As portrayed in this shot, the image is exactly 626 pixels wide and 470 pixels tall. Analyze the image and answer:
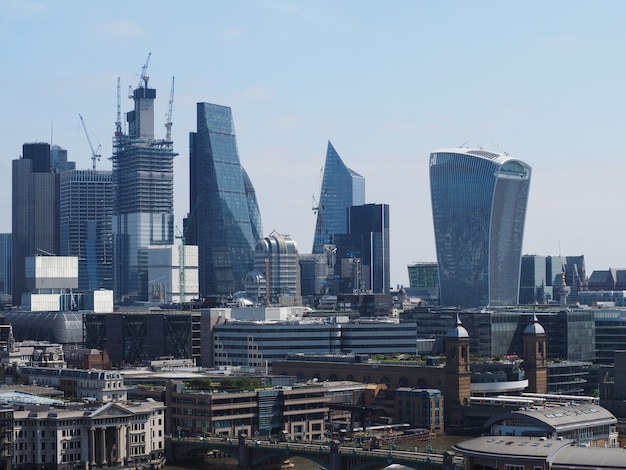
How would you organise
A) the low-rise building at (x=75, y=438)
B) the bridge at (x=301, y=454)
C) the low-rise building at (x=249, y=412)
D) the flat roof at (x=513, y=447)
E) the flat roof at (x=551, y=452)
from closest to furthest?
the flat roof at (x=551, y=452), the flat roof at (x=513, y=447), the bridge at (x=301, y=454), the low-rise building at (x=75, y=438), the low-rise building at (x=249, y=412)

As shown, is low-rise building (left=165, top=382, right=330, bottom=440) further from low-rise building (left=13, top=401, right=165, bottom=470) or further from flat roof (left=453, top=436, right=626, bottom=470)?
flat roof (left=453, top=436, right=626, bottom=470)

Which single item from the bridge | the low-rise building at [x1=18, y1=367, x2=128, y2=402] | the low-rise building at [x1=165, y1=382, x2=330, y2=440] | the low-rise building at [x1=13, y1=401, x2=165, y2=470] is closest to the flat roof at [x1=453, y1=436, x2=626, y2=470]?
the bridge

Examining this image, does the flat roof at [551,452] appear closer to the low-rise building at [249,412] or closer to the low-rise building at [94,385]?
the low-rise building at [249,412]

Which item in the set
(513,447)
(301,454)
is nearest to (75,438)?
(301,454)

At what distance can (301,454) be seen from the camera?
14688 cm

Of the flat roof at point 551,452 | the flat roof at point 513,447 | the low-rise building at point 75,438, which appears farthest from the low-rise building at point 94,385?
the flat roof at point 551,452

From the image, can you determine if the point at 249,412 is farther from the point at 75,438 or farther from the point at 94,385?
the point at 75,438

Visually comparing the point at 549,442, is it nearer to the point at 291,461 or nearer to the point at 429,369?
the point at 291,461

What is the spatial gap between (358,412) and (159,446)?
3437cm

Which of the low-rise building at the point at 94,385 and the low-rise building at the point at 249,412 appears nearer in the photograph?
the low-rise building at the point at 249,412

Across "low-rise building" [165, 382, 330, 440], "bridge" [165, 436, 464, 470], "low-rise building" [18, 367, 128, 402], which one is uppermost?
"low-rise building" [18, 367, 128, 402]

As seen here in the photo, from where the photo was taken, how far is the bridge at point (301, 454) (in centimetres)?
13338

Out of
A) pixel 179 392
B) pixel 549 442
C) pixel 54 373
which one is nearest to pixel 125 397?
pixel 179 392

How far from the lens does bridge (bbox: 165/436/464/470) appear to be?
133 m
